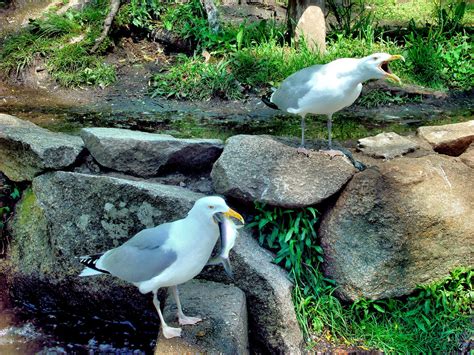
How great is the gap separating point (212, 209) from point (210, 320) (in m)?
0.74

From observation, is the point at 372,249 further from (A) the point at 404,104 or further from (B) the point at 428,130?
(A) the point at 404,104

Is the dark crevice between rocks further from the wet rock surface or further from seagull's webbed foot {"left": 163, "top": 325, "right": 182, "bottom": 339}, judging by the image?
the wet rock surface

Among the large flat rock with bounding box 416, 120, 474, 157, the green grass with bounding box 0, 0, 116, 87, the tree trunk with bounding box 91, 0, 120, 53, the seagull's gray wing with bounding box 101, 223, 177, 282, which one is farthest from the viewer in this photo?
the tree trunk with bounding box 91, 0, 120, 53

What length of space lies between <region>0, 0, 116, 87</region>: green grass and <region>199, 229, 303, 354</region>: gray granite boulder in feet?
14.1

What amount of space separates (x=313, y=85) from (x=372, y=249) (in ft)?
3.73

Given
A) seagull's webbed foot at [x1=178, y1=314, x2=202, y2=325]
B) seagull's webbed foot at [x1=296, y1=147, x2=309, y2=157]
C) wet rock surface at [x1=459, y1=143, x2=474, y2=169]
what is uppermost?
seagull's webbed foot at [x1=296, y1=147, x2=309, y2=157]

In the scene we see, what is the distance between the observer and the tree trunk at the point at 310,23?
25.3 feet

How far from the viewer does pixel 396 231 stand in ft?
12.4

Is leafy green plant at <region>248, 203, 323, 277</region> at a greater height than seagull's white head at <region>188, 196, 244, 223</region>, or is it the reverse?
seagull's white head at <region>188, 196, 244, 223</region>

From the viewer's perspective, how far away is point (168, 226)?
3.14m

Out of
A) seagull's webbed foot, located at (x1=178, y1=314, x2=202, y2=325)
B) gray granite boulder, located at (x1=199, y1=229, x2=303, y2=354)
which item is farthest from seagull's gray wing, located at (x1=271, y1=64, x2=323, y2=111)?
seagull's webbed foot, located at (x1=178, y1=314, x2=202, y2=325)

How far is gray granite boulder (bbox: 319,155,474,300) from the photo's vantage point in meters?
3.78

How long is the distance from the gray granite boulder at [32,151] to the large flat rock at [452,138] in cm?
265

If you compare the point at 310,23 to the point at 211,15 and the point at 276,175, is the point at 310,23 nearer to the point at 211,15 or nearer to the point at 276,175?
the point at 211,15
